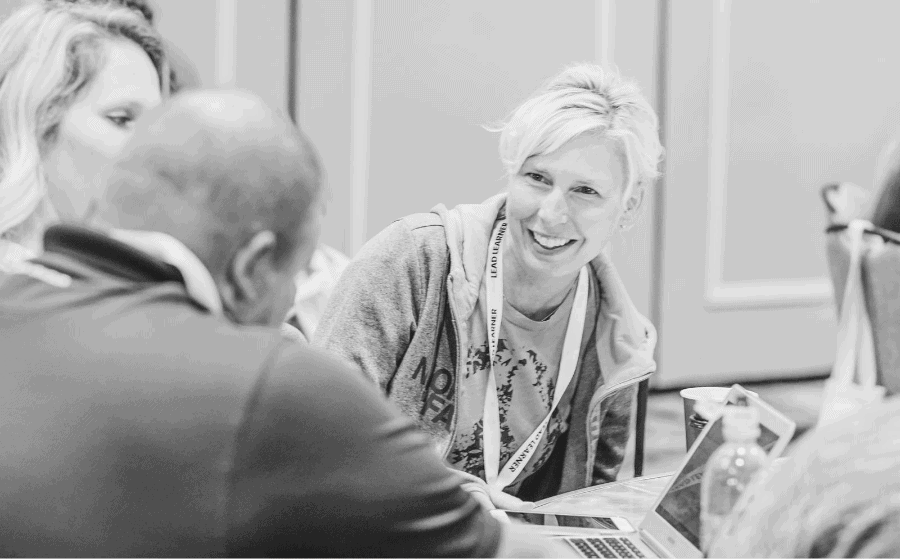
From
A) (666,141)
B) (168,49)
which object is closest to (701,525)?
(168,49)

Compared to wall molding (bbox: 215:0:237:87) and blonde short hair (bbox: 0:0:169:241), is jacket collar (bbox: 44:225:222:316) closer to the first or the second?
blonde short hair (bbox: 0:0:169:241)

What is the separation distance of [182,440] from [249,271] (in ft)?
0.65

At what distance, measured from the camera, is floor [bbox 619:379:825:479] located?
3539mm

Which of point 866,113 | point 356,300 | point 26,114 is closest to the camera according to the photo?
point 26,114

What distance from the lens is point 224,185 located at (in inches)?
34.7

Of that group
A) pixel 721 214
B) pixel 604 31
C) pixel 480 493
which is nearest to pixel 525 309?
pixel 480 493

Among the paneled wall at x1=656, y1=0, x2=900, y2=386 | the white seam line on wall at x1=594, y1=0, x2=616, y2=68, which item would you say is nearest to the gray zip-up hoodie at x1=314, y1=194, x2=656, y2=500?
the white seam line on wall at x1=594, y1=0, x2=616, y2=68

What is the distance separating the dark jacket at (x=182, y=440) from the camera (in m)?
0.80

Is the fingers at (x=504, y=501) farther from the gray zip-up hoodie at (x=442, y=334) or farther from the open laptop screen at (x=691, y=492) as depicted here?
the open laptop screen at (x=691, y=492)

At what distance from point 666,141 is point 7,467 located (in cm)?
386

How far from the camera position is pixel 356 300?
1846 millimetres

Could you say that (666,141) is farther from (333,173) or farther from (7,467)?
(7,467)

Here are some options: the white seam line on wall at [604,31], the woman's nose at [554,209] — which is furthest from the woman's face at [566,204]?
the white seam line on wall at [604,31]

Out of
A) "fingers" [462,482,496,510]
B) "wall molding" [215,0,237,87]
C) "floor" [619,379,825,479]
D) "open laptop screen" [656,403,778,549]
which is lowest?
"floor" [619,379,825,479]
